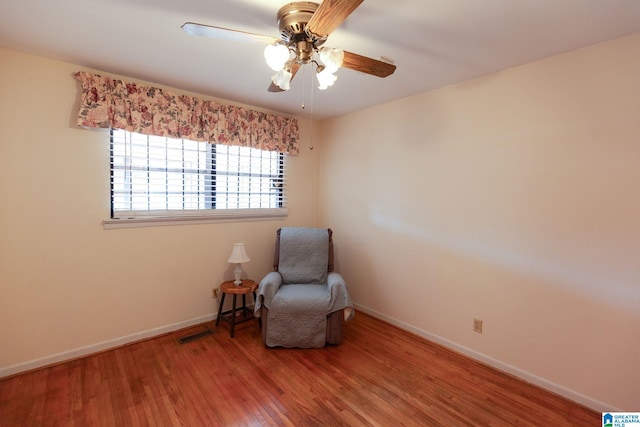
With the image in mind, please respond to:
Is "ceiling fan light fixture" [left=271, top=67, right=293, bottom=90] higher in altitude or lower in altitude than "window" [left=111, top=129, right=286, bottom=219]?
higher

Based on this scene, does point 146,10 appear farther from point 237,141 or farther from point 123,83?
point 237,141

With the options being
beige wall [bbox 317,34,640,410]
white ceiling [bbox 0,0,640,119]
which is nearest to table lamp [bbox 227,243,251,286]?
beige wall [bbox 317,34,640,410]

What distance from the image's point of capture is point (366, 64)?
4.99 feet

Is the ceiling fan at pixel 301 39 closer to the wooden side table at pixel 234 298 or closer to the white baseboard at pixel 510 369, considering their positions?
the wooden side table at pixel 234 298

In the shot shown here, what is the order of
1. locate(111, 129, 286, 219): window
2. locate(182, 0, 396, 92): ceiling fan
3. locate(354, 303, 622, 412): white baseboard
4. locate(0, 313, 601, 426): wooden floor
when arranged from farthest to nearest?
locate(111, 129, 286, 219): window → locate(354, 303, 622, 412): white baseboard → locate(0, 313, 601, 426): wooden floor → locate(182, 0, 396, 92): ceiling fan

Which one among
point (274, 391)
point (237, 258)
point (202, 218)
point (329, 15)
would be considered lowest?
point (274, 391)

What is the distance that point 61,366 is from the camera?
7.22 feet

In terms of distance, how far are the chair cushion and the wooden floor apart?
71 centimetres

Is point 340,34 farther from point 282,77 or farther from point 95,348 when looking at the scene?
point 95,348

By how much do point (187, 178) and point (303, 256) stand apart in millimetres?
1371

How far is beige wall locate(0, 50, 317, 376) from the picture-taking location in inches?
80.4

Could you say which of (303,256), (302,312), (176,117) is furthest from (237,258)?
(176,117)

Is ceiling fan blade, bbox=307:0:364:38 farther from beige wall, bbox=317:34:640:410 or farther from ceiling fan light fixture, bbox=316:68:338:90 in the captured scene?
beige wall, bbox=317:34:640:410

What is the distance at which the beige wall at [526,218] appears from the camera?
69.4 inches
